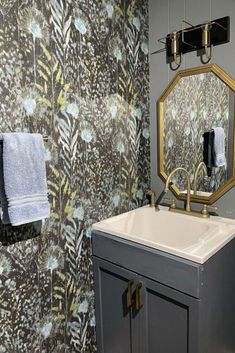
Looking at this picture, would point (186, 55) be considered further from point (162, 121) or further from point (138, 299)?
point (138, 299)

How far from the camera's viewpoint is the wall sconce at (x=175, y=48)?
5.62ft

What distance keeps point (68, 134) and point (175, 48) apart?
0.89m

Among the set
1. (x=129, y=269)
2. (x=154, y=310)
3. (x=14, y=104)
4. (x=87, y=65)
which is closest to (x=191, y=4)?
(x=87, y=65)

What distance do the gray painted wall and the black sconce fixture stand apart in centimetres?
3

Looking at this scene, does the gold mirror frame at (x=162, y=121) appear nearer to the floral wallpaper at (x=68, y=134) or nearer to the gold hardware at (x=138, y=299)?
the floral wallpaper at (x=68, y=134)

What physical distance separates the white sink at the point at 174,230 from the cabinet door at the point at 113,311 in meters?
0.22

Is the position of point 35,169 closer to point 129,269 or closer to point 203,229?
point 129,269

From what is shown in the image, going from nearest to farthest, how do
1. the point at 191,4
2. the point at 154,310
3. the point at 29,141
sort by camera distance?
the point at 29,141
the point at 154,310
the point at 191,4

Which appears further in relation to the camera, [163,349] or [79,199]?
[79,199]

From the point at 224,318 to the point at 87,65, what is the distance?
152 cm

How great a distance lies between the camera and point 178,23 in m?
1.71

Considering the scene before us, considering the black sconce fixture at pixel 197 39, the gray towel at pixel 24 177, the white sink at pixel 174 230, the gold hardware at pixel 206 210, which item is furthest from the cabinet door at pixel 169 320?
the black sconce fixture at pixel 197 39

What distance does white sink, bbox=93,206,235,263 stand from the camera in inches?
50.0

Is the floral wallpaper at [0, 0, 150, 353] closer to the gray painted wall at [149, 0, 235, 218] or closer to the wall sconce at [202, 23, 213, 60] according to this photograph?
the gray painted wall at [149, 0, 235, 218]
